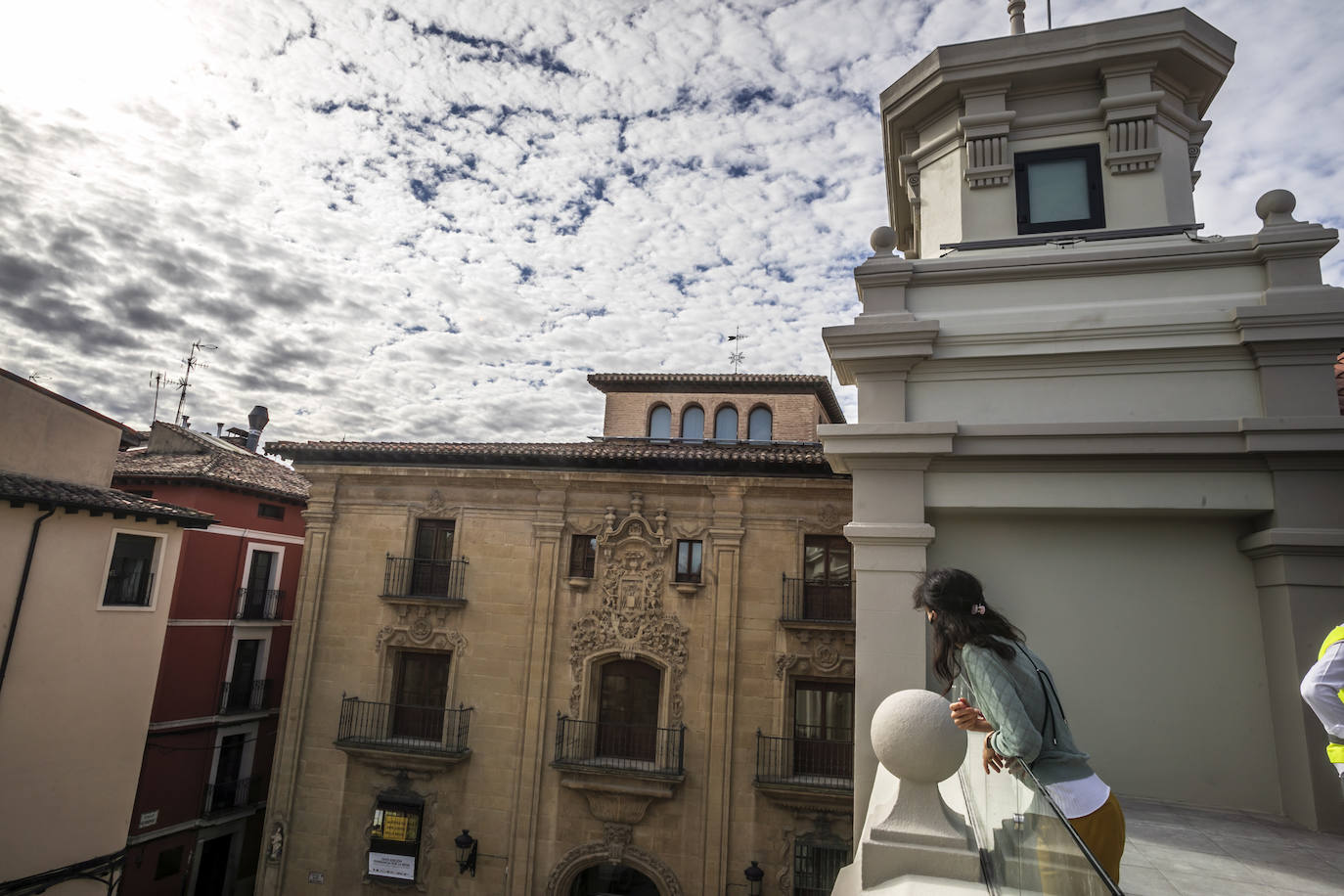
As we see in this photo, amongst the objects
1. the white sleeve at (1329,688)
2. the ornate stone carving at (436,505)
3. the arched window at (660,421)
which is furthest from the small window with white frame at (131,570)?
the white sleeve at (1329,688)

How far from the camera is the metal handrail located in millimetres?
20375

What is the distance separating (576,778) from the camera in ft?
46.3

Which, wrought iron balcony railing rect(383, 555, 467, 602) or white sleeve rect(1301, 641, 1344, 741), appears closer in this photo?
white sleeve rect(1301, 641, 1344, 741)

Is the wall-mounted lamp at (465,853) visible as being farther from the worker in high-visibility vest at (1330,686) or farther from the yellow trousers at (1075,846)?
the worker in high-visibility vest at (1330,686)

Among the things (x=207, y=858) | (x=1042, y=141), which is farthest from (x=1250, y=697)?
(x=207, y=858)

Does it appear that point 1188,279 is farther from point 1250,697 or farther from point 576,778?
point 576,778

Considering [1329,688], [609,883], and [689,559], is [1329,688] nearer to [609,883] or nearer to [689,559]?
[689,559]

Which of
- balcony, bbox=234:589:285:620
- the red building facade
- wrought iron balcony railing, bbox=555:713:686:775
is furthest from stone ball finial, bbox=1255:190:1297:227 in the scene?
balcony, bbox=234:589:285:620

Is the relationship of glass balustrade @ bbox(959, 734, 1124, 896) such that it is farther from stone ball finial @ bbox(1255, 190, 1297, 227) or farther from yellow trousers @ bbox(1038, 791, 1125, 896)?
stone ball finial @ bbox(1255, 190, 1297, 227)

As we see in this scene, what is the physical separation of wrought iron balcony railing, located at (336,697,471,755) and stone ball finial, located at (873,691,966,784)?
12.8m

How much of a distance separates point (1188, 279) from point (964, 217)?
2459 mm

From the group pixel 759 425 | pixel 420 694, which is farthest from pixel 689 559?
pixel 759 425

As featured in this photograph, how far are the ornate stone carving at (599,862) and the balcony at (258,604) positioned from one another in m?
12.4

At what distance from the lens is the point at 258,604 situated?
21031 millimetres
